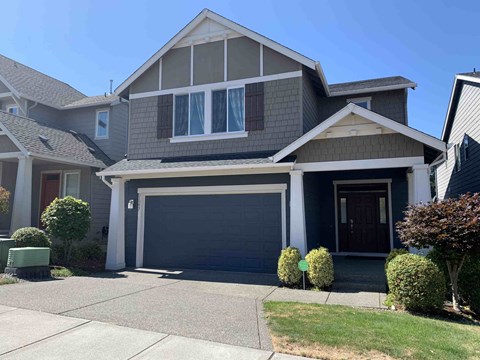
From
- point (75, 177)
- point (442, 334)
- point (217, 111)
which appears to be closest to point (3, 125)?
point (75, 177)

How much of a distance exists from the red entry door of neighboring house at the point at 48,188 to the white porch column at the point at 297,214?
1100 cm

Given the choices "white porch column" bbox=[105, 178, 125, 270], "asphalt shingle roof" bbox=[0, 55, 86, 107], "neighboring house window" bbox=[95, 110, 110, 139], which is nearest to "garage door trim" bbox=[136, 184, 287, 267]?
"white porch column" bbox=[105, 178, 125, 270]

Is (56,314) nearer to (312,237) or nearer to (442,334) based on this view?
(442,334)

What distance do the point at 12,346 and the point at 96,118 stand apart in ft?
45.7

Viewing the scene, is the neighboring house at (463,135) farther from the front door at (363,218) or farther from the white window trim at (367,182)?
the front door at (363,218)

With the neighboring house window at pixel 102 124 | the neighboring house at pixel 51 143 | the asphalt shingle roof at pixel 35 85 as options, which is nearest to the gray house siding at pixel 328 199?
the neighboring house at pixel 51 143

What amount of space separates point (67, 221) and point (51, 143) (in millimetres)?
4246

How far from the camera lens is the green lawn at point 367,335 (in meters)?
4.72

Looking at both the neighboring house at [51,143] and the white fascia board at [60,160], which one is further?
the neighboring house at [51,143]

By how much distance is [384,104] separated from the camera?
43.9ft

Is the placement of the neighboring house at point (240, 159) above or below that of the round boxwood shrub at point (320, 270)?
above

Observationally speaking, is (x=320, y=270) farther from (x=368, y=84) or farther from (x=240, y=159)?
(x=368, y=84)

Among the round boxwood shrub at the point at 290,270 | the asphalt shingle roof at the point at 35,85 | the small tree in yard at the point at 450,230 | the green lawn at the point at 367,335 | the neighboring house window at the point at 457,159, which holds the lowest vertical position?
the green lawn at the point at 367,335

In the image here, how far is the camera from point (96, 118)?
17.2 metres
